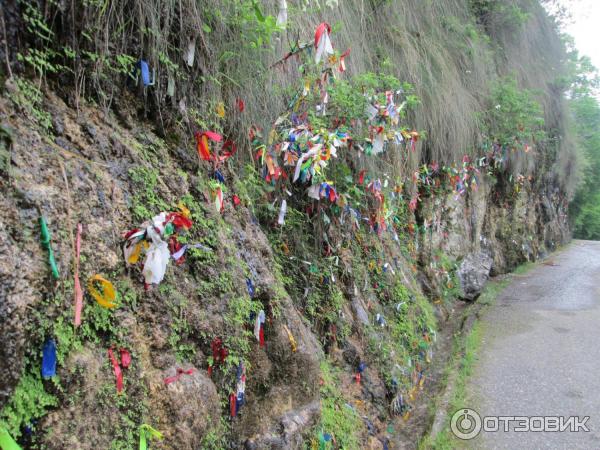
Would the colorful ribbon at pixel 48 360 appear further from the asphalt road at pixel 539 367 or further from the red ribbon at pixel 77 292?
the asphalt road at pixel 539 367

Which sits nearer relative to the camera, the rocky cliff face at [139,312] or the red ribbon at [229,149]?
the rocky cliff face at [139,312]

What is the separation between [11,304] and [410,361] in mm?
4175

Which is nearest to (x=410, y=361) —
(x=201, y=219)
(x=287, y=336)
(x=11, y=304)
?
(x=287, y=336)

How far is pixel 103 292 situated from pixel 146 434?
21.6 inches

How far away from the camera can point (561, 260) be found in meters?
13.6

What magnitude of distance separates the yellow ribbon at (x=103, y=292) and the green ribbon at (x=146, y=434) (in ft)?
1.53

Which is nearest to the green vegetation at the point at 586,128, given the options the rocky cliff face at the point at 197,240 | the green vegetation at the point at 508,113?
the green vegetation at the point at 508,113

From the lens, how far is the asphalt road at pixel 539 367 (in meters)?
3.66

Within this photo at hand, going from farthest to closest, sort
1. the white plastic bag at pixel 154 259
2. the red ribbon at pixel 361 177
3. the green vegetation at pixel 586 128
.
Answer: the green vegetation at pixel 586 128 → the red ribbon at pixel 361 177 → the white plastic bag at pixel 154 259

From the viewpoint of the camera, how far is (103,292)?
5.15 ft

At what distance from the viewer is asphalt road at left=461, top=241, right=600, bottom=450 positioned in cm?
366

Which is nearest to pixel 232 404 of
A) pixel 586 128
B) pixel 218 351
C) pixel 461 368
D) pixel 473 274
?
pixel 218 351

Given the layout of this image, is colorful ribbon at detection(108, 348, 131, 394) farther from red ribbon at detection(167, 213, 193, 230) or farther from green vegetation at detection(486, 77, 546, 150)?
green vegetation at detection(486, 77, 546, 150)

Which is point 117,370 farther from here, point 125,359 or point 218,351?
point 218,351
